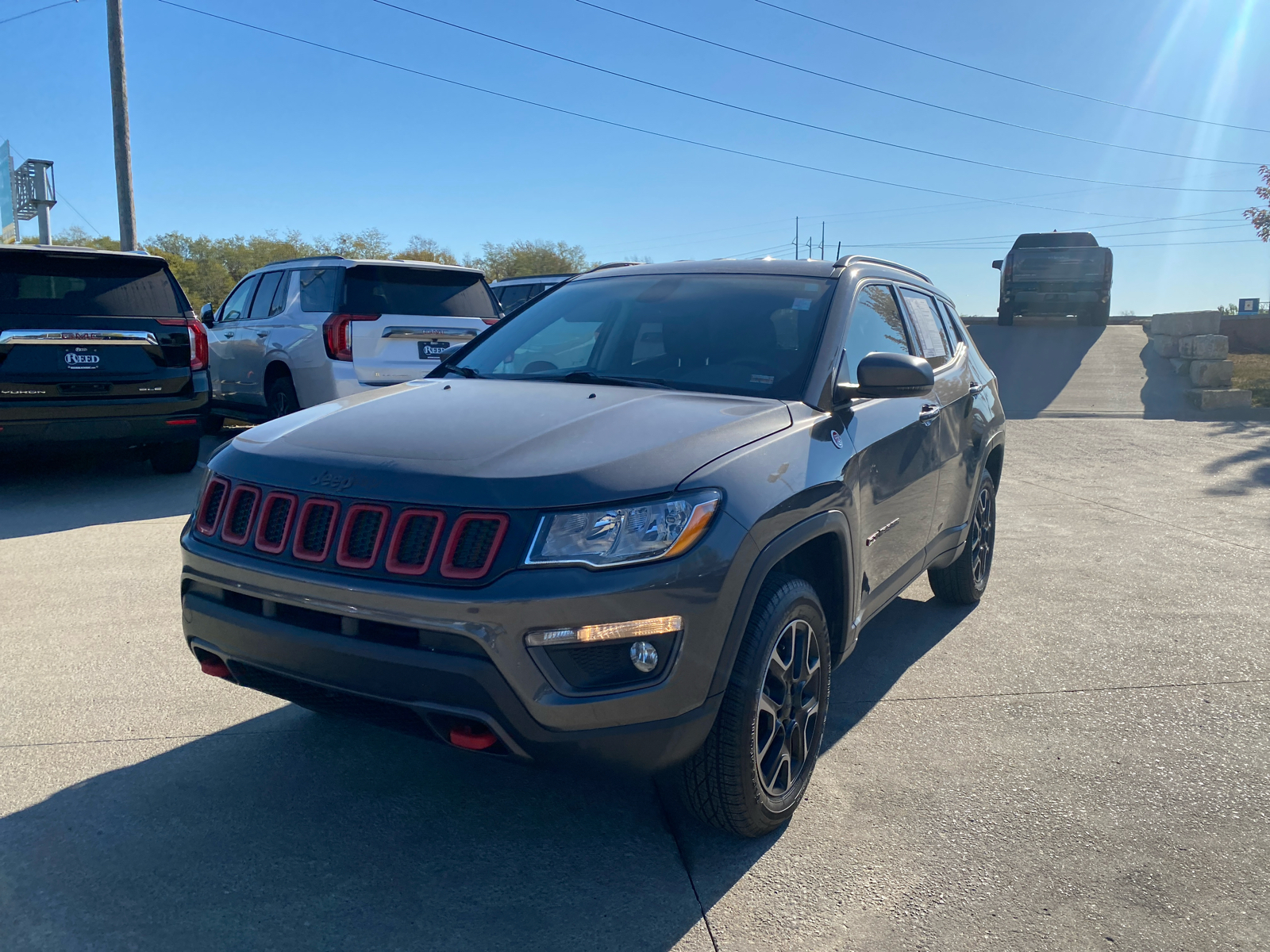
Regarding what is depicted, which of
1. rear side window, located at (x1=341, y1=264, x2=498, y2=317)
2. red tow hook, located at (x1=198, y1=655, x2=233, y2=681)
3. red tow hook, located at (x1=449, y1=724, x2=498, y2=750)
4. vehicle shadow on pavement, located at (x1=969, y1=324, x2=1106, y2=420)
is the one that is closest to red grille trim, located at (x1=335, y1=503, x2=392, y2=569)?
red tow hook, located at (x1=449, y1=724, x2=498, y2=750)

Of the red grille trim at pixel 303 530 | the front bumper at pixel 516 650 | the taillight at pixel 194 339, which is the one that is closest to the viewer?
the front bumper at pixel 516 650

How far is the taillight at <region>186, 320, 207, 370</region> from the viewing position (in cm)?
809

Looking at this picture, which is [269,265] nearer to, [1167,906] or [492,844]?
[492,844]

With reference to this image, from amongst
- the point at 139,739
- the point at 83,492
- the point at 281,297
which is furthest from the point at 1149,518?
the point at 83,492

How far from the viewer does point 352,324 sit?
8.70 m

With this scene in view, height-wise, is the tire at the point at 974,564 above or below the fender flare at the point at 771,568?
below

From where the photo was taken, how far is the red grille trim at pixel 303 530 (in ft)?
8.48

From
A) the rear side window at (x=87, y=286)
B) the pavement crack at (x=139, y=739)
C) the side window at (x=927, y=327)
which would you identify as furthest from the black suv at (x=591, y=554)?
the rear side window at (x=87, y=286)

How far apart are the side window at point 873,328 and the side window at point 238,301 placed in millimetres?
8224

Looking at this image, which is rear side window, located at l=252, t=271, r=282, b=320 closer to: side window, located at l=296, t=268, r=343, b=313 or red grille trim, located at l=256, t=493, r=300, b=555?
side window, located at l=296, t=268, r=343, b=313

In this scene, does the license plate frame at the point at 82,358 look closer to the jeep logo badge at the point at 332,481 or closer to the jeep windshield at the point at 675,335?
the jeep windshield at the point at 675,335

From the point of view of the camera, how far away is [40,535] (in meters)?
6.57

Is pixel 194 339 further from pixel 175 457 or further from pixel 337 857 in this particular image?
pixel 337 857

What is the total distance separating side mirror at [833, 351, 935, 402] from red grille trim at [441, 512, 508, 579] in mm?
1470
